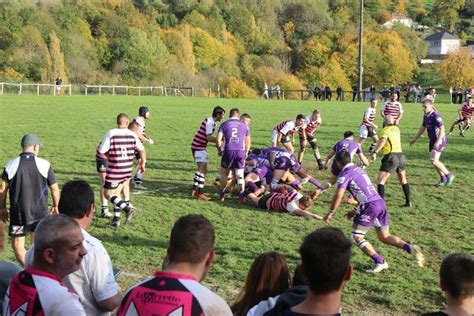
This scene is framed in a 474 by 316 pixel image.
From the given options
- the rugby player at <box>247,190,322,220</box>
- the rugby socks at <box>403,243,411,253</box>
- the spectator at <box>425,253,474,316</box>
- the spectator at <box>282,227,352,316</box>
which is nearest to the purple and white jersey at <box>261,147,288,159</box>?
the rugby player at <box>247,190,322,220</box>

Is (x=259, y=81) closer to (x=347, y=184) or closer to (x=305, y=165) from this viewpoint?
(x=305, y=165)

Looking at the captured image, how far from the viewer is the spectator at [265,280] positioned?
162 inches

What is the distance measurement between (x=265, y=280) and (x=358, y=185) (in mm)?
4263

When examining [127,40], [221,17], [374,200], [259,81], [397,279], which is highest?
[221,17]

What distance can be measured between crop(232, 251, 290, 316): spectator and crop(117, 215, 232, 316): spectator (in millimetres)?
860

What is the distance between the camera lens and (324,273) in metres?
3.30

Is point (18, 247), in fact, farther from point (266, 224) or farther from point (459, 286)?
point (459, 286)

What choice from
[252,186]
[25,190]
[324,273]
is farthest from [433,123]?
[324,273]

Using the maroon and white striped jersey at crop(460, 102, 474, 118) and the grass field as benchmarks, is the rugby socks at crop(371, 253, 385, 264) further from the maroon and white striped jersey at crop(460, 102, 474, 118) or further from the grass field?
the maroon and white striped jersey at crop(460, 102, 474, 118)

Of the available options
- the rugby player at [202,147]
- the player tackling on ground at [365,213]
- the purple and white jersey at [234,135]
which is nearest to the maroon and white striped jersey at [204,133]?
the rugby player at [202,147]

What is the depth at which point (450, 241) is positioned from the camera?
9.40 metres

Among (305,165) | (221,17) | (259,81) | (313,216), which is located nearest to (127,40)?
(259,81)

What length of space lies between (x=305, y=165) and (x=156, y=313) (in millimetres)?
14275

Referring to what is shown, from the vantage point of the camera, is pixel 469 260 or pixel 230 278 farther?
pixel 230 278
